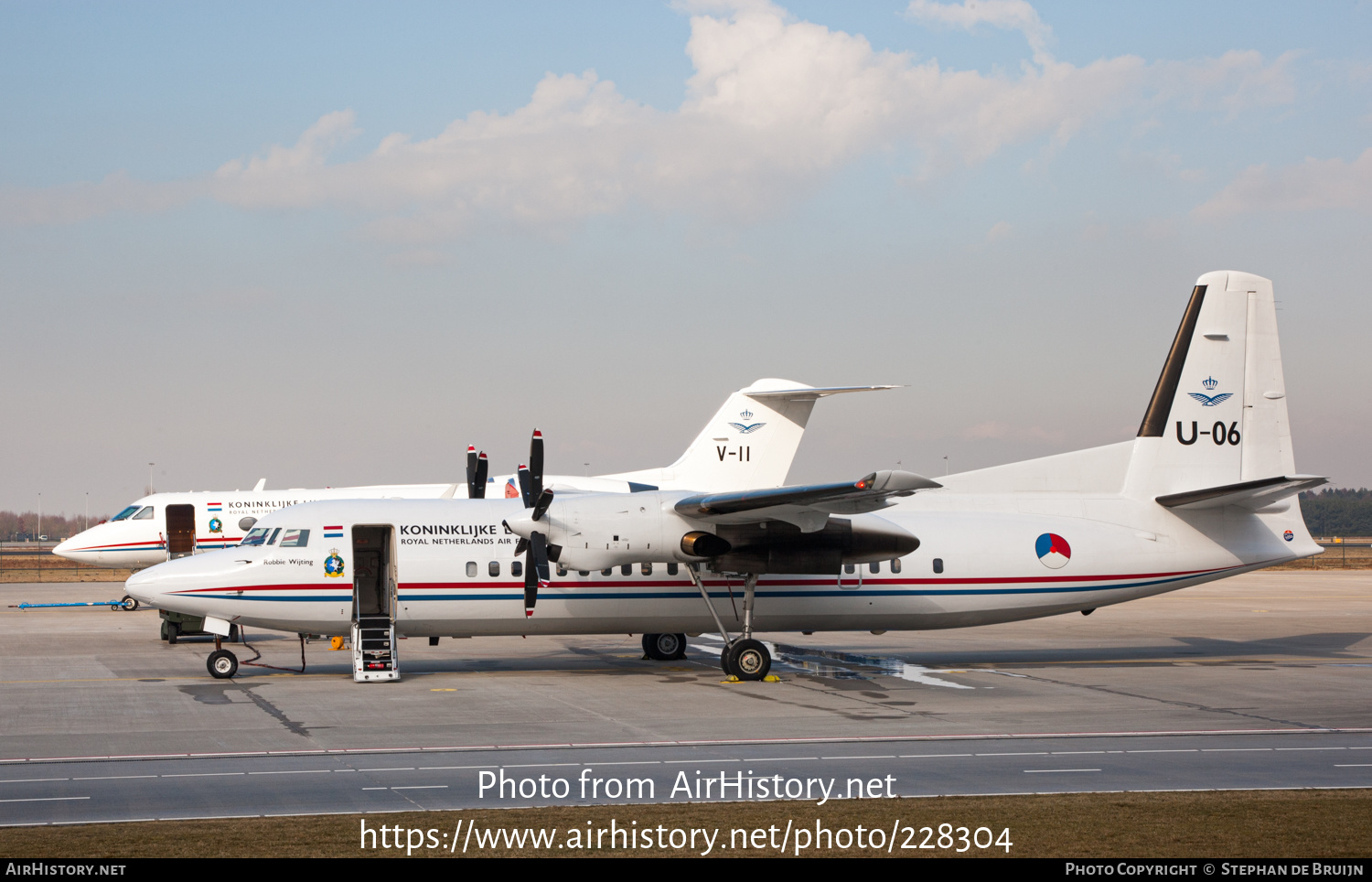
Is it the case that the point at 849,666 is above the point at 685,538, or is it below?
below

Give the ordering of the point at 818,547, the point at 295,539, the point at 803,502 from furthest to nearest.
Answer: the point at 295,539 → the point at 818,547 → the point at 803,502

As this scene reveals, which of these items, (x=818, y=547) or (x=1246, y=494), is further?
(x=1246, y=494)

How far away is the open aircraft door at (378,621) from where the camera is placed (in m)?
19.8

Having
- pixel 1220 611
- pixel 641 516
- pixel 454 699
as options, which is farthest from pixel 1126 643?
pixel 454 699

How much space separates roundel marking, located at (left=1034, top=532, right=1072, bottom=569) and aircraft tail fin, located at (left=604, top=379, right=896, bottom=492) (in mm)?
12744

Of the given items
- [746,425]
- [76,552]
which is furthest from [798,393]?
[76,552]

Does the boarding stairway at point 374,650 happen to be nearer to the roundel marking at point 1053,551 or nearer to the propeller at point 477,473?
the propeller at point 477,473

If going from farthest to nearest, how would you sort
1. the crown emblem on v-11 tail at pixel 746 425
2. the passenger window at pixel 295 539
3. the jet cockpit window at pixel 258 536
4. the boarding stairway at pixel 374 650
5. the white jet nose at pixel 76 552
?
the white jet nose at pixel 76 552
the crown emblem on v-11 tail at pixel 746 425
the jet cockpit window at pixel 258 536
the passenger window at pixel 295 539
the boarding stairway at pixel 374 650

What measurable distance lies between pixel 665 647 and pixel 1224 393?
478 inches

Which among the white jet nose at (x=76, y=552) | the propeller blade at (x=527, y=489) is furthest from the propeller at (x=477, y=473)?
the white jet nose at (x=76, y=552)

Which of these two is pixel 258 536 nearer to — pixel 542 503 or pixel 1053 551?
pixel 542 503

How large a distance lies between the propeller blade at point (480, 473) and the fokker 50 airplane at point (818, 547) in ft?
5.28

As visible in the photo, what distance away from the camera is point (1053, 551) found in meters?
21.3

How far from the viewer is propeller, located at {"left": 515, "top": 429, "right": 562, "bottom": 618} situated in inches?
730
